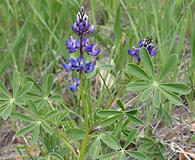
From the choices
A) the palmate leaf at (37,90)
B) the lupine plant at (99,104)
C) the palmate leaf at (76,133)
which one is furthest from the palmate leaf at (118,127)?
the palmate leaf at (37,90)

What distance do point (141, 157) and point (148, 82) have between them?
10.5 inches

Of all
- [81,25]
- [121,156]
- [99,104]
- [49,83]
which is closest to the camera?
[81,25]

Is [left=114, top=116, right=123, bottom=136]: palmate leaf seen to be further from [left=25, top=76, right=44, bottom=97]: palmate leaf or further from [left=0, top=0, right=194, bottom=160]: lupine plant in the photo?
[left=25, top=76, right=44, bottom=97]: palmate leaf

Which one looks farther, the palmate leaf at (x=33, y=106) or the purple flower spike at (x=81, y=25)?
the palmate leaf at (x=33, y=106)

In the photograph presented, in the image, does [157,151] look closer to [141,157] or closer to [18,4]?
[141,157]

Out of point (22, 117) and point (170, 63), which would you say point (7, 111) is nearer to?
point (22, 117)

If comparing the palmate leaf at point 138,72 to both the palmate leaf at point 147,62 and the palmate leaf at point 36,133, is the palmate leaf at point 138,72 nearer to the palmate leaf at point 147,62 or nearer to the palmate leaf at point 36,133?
the palmate leaf at point 147,62

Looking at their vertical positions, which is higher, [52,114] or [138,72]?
[138,72]

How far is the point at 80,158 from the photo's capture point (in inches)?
69.1

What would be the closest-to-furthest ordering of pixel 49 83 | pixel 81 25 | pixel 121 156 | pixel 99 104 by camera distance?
pixel 81 25
pixel 121 156
pixel 49 83
pixel 99 104

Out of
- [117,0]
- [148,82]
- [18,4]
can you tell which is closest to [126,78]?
[148,82]

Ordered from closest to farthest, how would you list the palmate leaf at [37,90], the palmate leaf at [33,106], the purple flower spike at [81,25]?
the purple flower spike at [81,25] → the palmate leaf at [33,106] → the palmate leaf at [37,90]

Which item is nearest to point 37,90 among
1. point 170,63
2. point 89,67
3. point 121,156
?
point 89,67

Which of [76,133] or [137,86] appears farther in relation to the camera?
[76,133]
